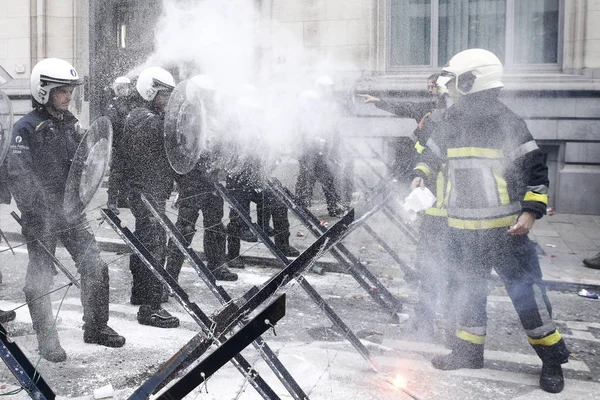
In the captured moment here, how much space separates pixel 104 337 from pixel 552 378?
117 inches

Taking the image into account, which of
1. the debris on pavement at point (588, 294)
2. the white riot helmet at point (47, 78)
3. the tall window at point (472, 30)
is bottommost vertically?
the debris on pavement at point (588, 294)

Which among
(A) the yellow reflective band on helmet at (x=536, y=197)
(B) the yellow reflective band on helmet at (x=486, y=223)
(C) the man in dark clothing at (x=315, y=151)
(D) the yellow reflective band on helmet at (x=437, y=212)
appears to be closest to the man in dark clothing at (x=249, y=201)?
(C) the man in dark clothing at (x=315, y=151)

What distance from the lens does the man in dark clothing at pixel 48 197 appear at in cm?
451

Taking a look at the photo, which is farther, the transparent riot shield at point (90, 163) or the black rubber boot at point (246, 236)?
the black rubber boot at point (246, 236)

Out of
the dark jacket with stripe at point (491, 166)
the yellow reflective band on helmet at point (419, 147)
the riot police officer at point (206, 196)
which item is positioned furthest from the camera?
the riot police officer at point (206, 196)

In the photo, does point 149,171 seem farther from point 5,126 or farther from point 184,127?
point 5,126

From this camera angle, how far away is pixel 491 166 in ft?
14.0

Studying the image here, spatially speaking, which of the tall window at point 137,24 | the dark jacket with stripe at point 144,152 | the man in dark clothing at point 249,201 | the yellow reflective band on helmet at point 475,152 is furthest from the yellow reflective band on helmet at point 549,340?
the tall window at point 137,24

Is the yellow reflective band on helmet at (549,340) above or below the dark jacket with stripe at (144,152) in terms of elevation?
below

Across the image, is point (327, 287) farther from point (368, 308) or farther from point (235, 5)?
point (235, 5)

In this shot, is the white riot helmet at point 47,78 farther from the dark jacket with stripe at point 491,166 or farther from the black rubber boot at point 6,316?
the dark jacket with stripe at point 491,166

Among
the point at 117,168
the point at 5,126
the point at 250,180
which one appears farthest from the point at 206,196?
the point at 5,126

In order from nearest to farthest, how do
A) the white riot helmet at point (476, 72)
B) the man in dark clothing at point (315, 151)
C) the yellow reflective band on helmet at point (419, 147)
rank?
the white riot helmet at point (476, 72) → the yellow reflective band on helmet at point (419, 147) → the man in dark clothing at point (315, 151)

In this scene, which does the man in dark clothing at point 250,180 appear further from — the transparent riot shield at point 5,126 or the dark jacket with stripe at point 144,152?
the transparent riot shield at point 5,126
